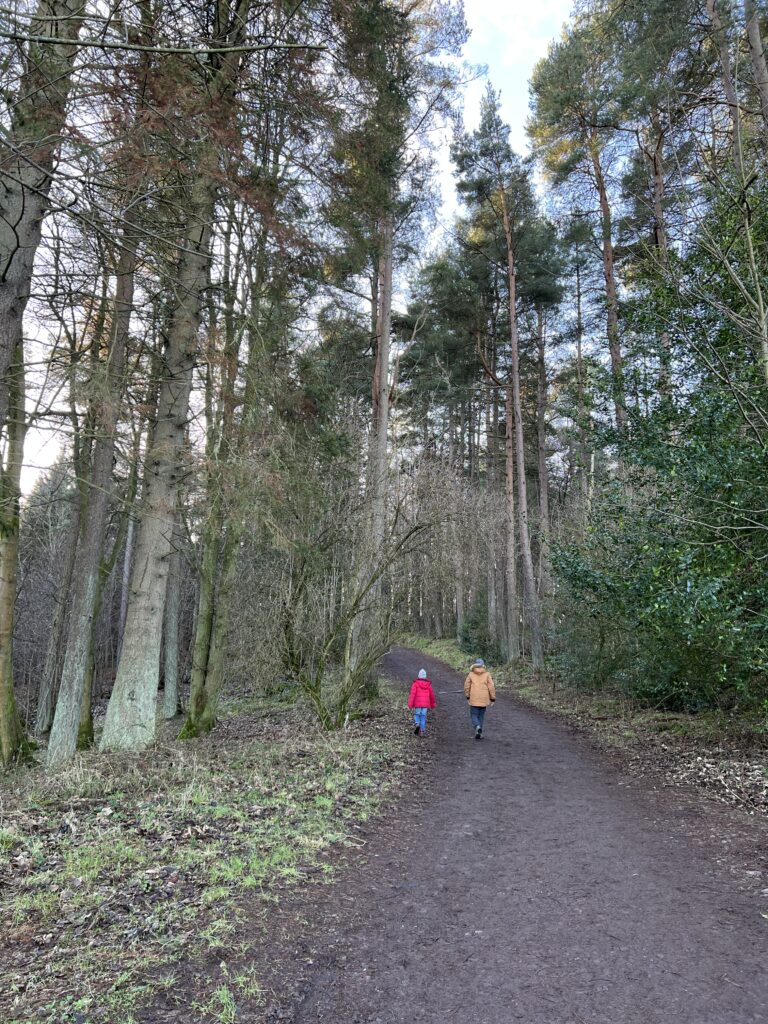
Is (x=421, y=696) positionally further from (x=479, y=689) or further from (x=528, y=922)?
(x=528, y=922)

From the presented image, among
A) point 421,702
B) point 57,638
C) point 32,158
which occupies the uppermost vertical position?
point 32,158

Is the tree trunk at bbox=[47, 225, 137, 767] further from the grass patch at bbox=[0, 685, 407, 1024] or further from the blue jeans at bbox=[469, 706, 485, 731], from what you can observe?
the blue jeans at bbox=[469, 706, 485, 731]

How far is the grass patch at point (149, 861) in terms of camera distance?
2.96 metres

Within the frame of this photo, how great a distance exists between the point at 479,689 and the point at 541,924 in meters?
6.79

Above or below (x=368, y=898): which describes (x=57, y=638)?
above

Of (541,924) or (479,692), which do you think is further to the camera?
(479,692)

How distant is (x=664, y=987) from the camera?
3.20 meters

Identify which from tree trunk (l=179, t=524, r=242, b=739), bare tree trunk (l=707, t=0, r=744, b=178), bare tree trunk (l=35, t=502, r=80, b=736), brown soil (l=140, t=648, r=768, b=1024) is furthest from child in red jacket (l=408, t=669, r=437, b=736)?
bare tree trunk (l=707, t=0, r=744, b=178)

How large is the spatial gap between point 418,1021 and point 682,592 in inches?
246

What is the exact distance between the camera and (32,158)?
434 cm

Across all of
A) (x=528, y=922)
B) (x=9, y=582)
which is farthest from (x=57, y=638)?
(x=528, y=922)

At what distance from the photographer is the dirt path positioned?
306cm

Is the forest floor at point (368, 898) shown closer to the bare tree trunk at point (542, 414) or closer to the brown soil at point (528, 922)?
the brown soil at point (528, 922)

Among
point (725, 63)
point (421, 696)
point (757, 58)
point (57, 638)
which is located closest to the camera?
point (757, 58)
